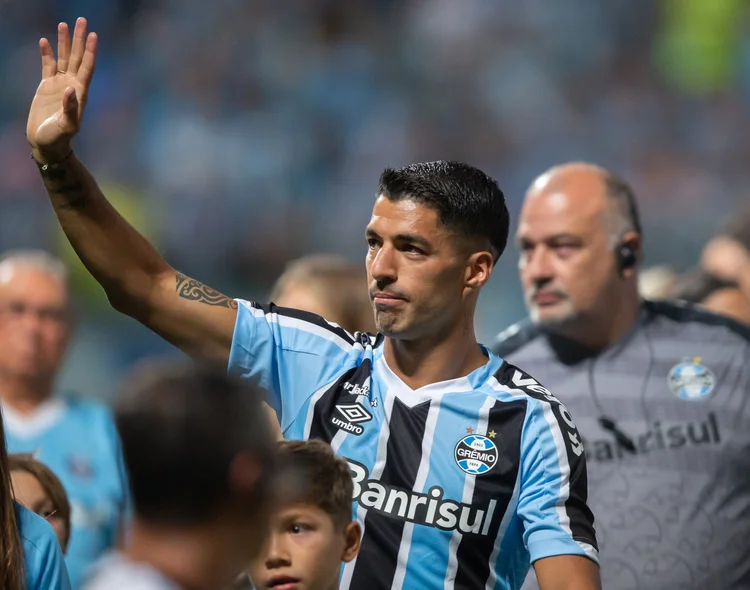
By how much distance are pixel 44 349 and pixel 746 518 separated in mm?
→ 3258

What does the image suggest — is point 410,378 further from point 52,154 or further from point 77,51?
point 77,51

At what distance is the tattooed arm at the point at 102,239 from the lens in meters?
2.91

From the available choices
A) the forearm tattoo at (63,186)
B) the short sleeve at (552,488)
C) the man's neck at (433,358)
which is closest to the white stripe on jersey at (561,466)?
Result: the short sleeve at (552,488)

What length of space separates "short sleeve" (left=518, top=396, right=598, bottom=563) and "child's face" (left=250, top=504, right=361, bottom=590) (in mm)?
508

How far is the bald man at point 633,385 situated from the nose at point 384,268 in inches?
77.5

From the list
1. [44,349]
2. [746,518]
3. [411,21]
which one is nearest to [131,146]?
[411,21]

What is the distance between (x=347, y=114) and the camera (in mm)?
10047

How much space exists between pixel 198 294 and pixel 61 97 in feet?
1.98

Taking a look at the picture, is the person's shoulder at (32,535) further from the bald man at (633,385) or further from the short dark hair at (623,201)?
the short dark hair at (623,201)

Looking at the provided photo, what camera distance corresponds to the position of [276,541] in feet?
9.03

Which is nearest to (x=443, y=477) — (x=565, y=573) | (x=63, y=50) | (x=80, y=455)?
(x=565, y=573)

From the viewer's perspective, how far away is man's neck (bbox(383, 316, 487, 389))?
10.3 feet

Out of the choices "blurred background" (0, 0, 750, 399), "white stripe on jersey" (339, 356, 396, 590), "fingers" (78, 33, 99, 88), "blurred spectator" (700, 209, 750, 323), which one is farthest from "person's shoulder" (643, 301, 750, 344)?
"blurred background" (0, 0, 750, 399)

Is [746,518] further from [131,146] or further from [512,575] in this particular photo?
[131,146]
